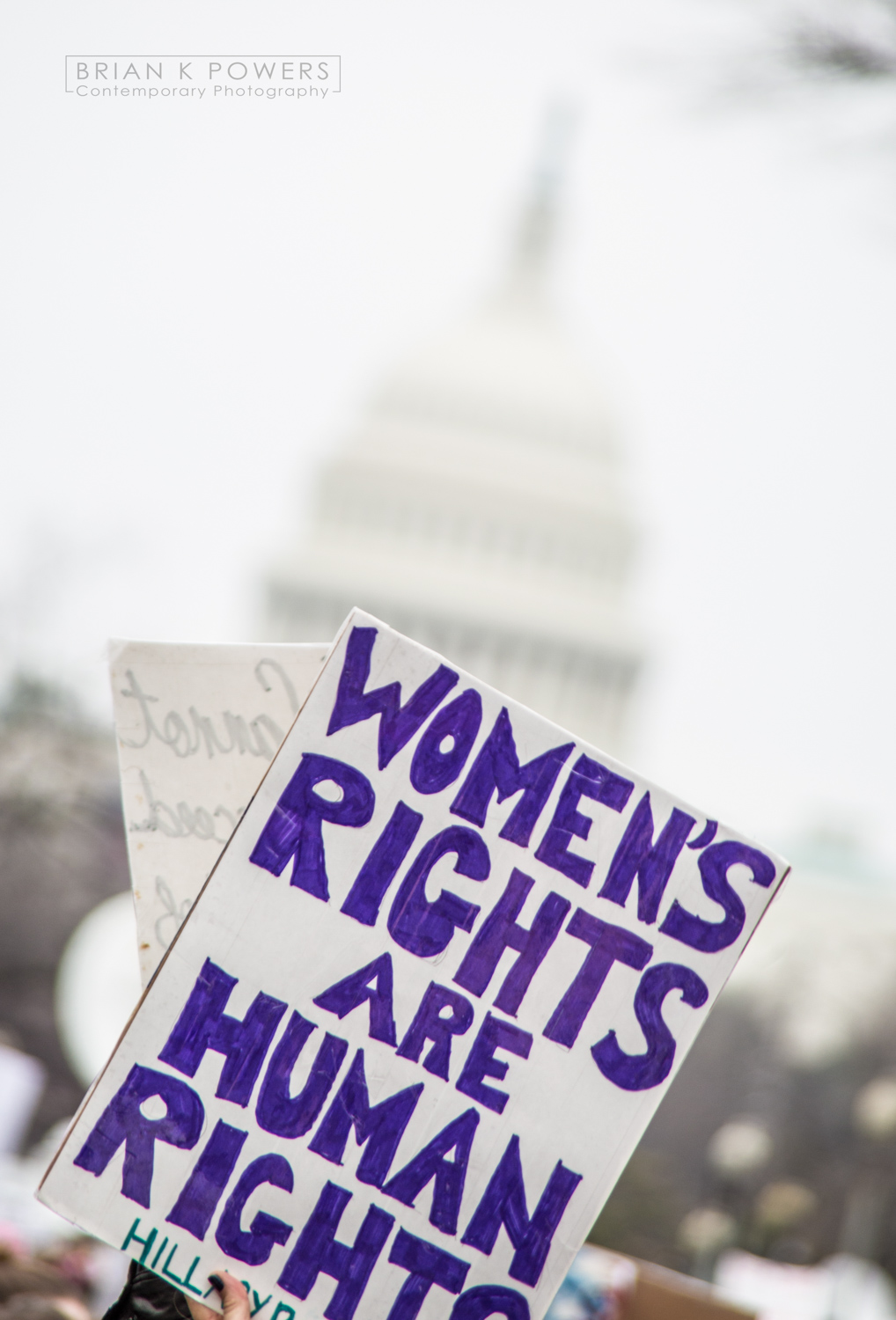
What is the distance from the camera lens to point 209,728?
7.97 ft

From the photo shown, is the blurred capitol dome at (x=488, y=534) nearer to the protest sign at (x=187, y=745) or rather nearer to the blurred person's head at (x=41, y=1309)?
the blurred person's head at (x=41, y=1309)

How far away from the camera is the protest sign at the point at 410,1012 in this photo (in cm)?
221

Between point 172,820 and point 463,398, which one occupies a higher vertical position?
point 463,398

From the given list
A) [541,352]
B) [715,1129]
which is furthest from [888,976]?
[541,352]

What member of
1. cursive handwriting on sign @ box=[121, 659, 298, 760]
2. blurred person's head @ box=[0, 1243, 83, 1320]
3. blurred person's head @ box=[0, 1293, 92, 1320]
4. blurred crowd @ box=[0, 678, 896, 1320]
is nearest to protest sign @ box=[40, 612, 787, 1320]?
cursive handwriting on sign @ box=[121, 659, 298, 760]

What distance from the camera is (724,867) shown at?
2312 millimetres

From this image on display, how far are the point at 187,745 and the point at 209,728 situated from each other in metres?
0.05

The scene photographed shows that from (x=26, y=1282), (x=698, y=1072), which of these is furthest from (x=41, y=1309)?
(x=698, y=1072)

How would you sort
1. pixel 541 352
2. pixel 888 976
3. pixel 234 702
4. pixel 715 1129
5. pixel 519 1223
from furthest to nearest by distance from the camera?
pixel 541 352 → pixel 888 976 → pixel 715 1129 → pixel 234 702 → pixel 519 1223

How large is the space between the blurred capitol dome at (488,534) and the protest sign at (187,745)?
3993cm

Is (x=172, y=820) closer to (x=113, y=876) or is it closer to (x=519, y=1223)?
(x=519, y=1223)

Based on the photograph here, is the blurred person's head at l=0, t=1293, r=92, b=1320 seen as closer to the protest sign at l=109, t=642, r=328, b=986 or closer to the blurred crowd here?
the protest sign at l=109, t=642, r=328, b=986

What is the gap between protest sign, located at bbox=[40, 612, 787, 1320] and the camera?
2.21 meters

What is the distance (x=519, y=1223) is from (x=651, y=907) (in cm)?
52
